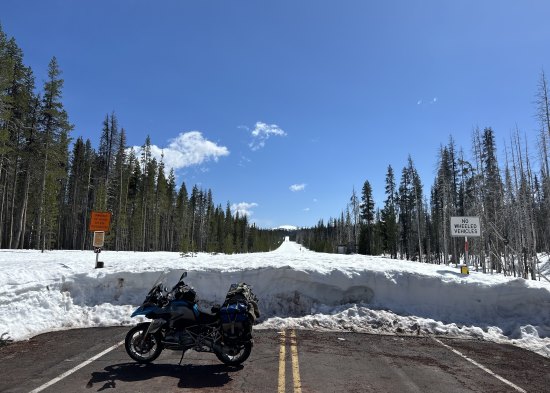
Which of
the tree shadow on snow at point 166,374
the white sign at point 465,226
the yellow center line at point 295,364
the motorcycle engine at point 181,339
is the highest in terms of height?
the white sign at point 465,226

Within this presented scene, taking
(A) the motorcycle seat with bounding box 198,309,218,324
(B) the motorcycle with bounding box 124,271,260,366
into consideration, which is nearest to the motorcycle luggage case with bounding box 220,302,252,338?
(B) the motorcycle with bounding box 124,271,260,366

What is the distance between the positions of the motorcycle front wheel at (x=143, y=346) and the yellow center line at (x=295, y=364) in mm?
2514

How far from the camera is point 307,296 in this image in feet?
38.5

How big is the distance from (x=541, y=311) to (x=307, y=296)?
6942mm

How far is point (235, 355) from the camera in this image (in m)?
6.56

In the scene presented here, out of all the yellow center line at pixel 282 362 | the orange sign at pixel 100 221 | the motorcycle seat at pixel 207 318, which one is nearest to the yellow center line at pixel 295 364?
the yellow center line at pixel 282 362

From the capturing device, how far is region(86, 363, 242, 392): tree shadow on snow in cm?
560

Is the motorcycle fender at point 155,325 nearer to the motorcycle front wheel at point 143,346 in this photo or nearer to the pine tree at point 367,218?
the motorcycle front wheel at point 143,346

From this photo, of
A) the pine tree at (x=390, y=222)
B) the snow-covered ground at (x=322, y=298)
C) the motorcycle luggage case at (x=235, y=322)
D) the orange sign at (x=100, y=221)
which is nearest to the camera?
the motorcycle luggage case at (x=235, y=322)

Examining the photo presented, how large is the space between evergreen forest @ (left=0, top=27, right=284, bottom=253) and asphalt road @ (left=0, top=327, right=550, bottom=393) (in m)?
21.5

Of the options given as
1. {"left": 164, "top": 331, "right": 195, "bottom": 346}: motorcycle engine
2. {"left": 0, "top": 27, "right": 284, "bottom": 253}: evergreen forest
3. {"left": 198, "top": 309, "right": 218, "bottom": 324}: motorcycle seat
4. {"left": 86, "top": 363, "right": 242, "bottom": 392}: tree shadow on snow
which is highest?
{"left": 0, "top": 27, "right": 284, "bottom": 253}: evergreen forest

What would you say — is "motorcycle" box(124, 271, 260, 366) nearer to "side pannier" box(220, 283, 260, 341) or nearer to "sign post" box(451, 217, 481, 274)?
"side pannier" box(220, 283, 260, 341)

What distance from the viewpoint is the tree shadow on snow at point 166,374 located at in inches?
221

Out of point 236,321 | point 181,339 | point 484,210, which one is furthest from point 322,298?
point 484,210
